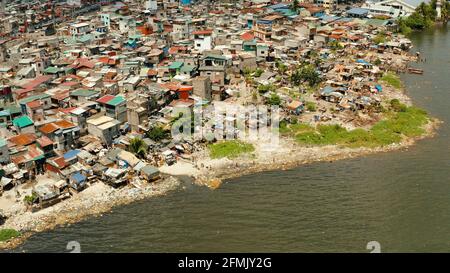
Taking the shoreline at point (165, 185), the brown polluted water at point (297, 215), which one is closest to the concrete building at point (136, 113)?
the shoreline at point (165, 185)

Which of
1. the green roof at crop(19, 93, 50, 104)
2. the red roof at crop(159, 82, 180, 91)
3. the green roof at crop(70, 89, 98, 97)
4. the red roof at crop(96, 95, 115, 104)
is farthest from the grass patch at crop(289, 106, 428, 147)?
the green roof at crop(19, 93, 50, 104)

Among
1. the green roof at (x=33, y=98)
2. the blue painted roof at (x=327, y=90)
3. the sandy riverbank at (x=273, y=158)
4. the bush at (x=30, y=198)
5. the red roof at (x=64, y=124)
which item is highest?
the green roof at (x=33, y=98)

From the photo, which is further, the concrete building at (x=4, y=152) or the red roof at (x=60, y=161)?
the concrete building at (x=4, y=152)

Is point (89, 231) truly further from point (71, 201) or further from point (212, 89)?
point (212, 89)

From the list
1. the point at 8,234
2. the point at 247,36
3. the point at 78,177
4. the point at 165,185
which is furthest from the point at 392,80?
the point at 8,234

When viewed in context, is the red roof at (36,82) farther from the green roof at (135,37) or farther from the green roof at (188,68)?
the green roof at (135,37)

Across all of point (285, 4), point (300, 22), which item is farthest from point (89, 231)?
point (285, 4)

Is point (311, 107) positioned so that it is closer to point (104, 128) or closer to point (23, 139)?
point (104, 128)

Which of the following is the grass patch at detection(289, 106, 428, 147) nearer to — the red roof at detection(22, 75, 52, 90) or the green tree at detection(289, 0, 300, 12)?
the red roof at detection(22, 75, 52, 90)
